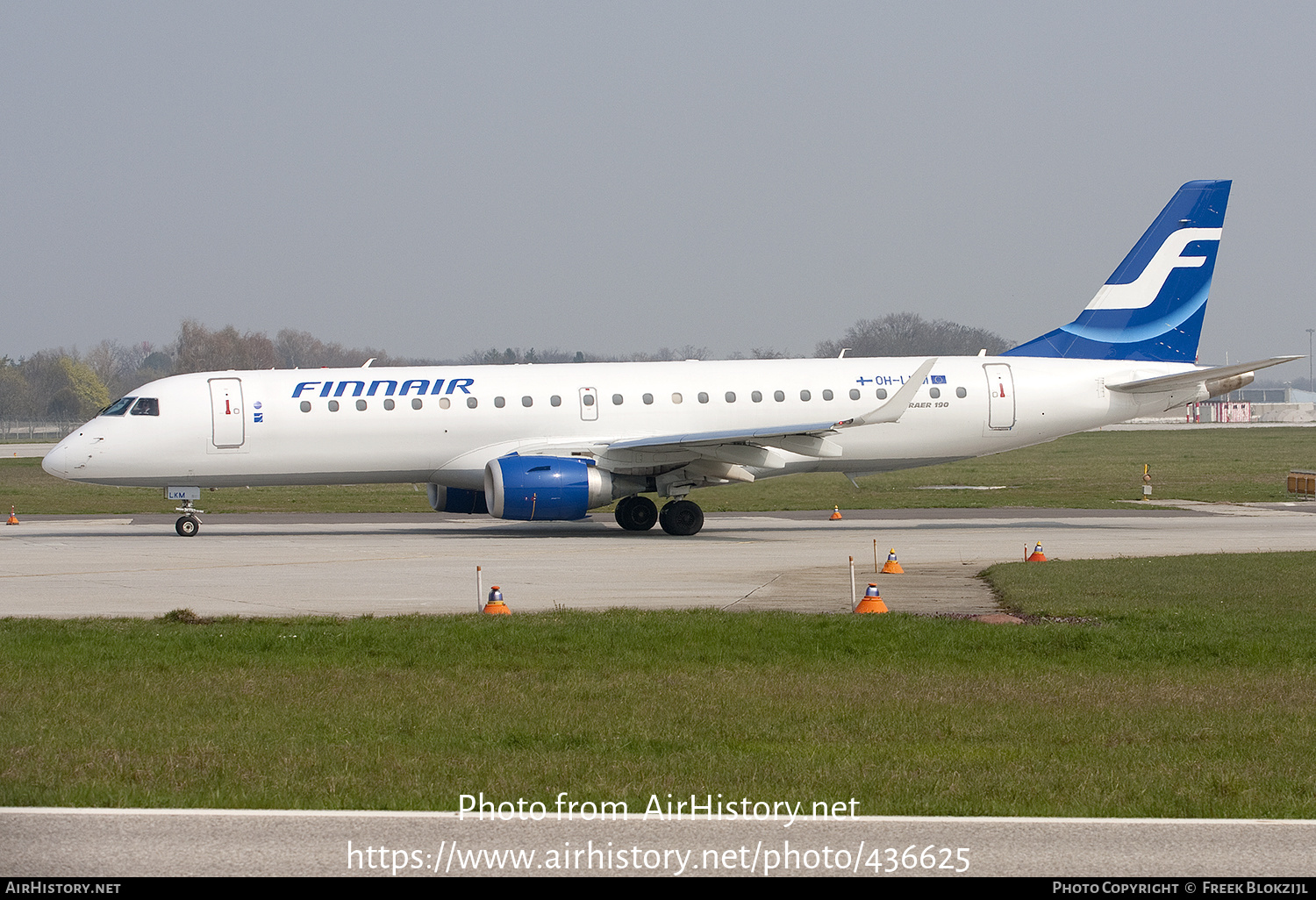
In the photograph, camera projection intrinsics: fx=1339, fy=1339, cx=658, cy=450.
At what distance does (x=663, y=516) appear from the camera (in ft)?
91.3

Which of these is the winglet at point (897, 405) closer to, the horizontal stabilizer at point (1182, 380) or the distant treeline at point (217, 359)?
the horizontal stabilizer at point (1182, 380)

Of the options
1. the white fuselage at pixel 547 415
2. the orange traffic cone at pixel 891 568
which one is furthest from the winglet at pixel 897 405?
the orange traffic cone at pixel 891 568

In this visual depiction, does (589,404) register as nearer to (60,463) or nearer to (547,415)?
(547,415)

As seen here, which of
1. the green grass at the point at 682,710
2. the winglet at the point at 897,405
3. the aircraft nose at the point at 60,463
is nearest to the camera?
the green grass at the point at 682,710

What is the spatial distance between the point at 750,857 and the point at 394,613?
10579mm

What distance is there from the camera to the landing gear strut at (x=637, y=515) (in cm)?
2875

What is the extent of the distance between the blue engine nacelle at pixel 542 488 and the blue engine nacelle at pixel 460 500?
2.27 meters

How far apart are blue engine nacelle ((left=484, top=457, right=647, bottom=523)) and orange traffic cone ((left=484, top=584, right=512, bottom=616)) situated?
34.3 feet

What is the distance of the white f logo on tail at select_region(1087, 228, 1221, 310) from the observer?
29797 mm

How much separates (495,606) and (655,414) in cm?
1356

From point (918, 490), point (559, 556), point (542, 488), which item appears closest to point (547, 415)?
point (542, 488)

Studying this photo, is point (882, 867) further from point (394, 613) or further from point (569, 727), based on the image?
point (394, 613)

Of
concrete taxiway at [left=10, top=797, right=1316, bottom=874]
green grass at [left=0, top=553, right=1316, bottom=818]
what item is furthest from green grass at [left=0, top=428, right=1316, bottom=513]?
concrete taxiway at [left=10, top=797, right=1316, bottom=874]

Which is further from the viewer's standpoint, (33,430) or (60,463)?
(33,430)
